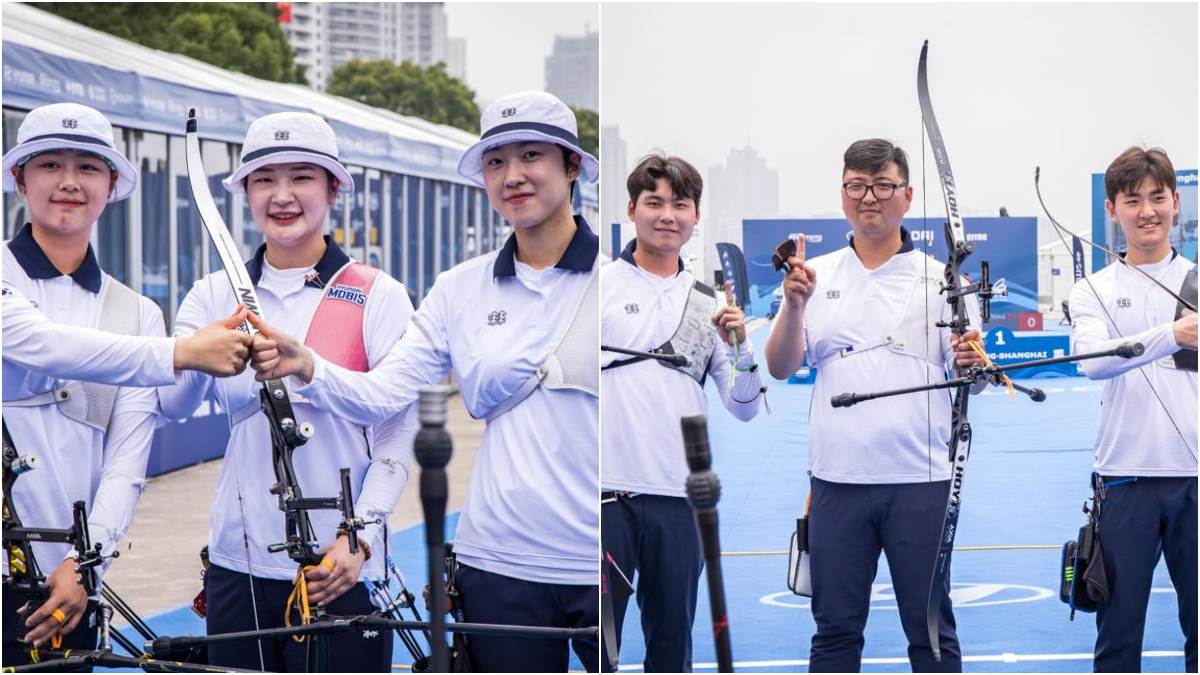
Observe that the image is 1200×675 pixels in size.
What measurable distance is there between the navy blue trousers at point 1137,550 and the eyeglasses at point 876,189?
0.81m

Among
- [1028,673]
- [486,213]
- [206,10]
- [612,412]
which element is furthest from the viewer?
[206,10]

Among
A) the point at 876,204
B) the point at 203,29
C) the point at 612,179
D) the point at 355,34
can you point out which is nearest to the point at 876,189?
the point at 876,204

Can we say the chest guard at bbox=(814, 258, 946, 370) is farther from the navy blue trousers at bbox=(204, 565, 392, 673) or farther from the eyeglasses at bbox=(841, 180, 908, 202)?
the navy blue trousers at bbox=(204, 565, 392, 673)

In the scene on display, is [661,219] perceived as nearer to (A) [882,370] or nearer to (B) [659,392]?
(B) [659,392]

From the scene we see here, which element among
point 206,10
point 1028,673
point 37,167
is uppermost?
point 206,10

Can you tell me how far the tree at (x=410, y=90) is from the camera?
1399 inches

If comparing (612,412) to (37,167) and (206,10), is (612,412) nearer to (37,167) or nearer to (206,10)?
(37,167)

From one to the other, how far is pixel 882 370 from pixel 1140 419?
617mm

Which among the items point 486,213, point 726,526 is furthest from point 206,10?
point 726,526

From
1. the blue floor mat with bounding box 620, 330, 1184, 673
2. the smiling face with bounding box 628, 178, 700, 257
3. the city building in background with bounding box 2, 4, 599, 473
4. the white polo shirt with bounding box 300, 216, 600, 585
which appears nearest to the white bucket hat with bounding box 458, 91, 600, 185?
the white polo shirt with bounding box 300, 216, 600, 585

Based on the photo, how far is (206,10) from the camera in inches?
1113

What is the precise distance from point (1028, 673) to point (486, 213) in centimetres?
1025

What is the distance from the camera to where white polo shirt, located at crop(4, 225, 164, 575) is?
289 centimetres

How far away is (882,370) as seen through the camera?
3.13 m
